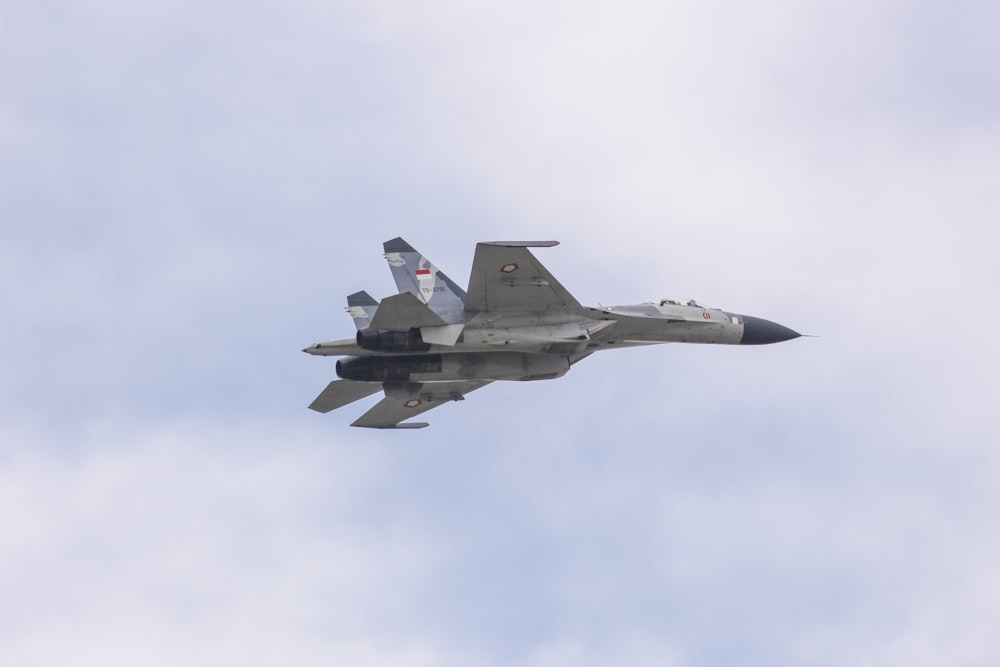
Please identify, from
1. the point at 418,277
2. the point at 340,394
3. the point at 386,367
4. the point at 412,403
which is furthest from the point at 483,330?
the point at 412,403

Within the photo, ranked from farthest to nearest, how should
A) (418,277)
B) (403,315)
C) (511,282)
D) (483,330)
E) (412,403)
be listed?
1. (412,403)
2. (418,277)
3. (483,330)
4. (511,282)
5. (403,315)

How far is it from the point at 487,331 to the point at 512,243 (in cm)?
412

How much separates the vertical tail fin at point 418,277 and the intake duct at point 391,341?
9.03ft

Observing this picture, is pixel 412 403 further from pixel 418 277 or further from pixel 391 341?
pixel 391 341

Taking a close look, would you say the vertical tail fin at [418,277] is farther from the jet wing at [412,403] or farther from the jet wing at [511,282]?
the jet wing at [412,403]

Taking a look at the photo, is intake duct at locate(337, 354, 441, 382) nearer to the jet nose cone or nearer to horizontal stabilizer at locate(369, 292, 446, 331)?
horizontal stabilizer at locate(369, 292, 446, 331)

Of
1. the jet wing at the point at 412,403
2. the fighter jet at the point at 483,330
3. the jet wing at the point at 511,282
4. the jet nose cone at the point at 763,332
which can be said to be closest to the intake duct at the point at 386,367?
the fighter jet at the point at 483,330

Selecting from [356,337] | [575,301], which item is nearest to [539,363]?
[575,301]

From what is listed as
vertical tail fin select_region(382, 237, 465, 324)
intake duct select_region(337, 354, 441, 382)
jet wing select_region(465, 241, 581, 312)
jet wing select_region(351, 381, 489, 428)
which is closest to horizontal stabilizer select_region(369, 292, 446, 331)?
jet wing select_region(465, 241, 581, 312)

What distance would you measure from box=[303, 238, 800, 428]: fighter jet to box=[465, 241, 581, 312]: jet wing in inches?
1.2

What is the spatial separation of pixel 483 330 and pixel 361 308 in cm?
415

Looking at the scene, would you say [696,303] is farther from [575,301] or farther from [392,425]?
[392,425]

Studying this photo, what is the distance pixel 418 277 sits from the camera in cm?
5431

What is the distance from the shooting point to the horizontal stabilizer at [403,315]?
158 feet
